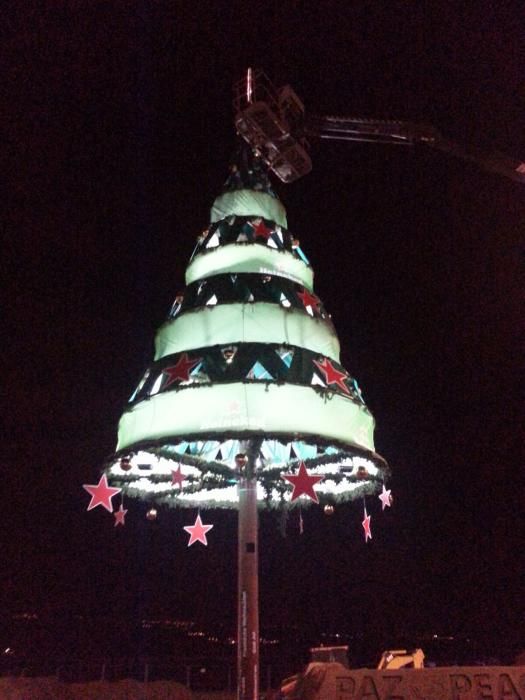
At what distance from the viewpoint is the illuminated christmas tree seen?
14.6 m

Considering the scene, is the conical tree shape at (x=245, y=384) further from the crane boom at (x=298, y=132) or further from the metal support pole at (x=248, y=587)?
the crane boom at (x=298, y=132)

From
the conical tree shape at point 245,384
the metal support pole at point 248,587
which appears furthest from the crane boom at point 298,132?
the metal support pole at point 248,587

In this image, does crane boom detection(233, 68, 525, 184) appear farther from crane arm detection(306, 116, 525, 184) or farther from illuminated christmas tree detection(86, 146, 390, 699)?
illuminated christmas tree detection(86, 146, 390, 699)

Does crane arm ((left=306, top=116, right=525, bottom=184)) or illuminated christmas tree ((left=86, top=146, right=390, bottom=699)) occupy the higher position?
crane arm ((left=306, top=116, right=525, bottom=184))

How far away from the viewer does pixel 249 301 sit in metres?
16.3

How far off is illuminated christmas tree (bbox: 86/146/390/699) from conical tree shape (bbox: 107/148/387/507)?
0.10 ft

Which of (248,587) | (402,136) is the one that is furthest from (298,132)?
(248,587)

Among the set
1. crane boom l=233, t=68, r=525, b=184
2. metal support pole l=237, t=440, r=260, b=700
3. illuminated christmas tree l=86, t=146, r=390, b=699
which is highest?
crane boom l=233, t=68, r=525, b=184

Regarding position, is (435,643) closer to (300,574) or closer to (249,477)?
(300,574)

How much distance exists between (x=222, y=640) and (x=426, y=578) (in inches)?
374

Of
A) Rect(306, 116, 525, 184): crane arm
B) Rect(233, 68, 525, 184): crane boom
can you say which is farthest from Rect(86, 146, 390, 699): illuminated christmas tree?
Rect(306, 116, 525, 184): crane arm

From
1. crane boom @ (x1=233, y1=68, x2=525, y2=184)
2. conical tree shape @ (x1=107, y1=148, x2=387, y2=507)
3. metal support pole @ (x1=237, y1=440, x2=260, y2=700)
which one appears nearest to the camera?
conical tree shape @ (x1=107, y1=148, x2=387, y2=507)

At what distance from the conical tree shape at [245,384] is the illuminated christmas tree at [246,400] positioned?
A: 0.10 ft

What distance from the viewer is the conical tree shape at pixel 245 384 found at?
14609 mm
